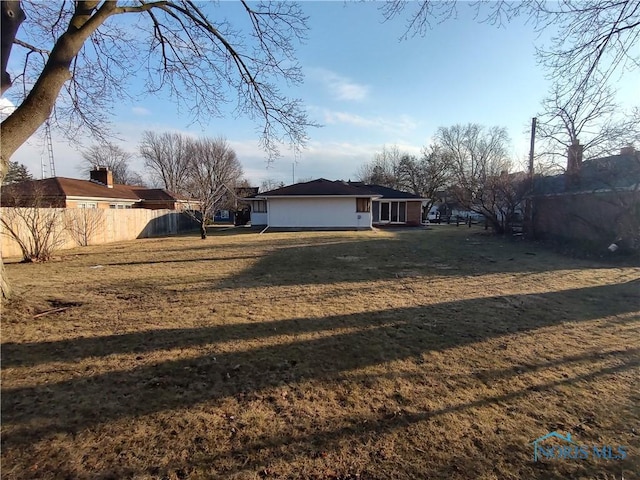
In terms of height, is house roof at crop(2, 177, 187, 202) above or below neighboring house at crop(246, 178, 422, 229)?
above

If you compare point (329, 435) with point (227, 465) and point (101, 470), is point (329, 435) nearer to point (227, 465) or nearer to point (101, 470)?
point (227, 465)

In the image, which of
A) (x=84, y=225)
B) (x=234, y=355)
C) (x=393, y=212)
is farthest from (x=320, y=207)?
(x=234, y=355)

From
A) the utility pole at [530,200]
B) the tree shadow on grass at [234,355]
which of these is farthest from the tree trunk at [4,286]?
the utility pole at [530,200]

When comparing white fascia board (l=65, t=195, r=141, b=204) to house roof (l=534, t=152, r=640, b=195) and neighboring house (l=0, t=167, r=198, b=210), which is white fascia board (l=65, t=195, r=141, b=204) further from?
house roof (l=534, t=152, r=640, b=195)

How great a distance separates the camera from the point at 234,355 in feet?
12.9

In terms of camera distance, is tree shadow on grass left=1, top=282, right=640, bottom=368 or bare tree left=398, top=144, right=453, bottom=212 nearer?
tree shadow on grass left=1, top=282, right=640, bottom=368

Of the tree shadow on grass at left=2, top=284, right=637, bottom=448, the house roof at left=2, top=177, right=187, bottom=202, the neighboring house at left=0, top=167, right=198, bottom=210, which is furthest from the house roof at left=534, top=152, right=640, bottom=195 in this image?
the house roof at left=2, top=177, right=187, bottom=202

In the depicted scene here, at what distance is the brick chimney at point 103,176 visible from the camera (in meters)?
30.6

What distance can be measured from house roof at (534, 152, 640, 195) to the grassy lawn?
759cm

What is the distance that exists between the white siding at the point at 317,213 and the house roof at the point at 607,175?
12.9 metres

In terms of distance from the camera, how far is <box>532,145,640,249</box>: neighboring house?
11.9m

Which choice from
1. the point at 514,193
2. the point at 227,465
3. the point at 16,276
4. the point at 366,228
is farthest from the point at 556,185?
the point at 16,276

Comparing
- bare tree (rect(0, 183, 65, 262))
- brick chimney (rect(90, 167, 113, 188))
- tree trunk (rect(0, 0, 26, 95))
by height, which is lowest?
bare tree (rect(0, 183, 65, 262))

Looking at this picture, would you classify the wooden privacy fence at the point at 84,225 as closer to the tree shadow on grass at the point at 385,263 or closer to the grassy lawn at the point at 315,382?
the grassy lawn at the point at 315,382
